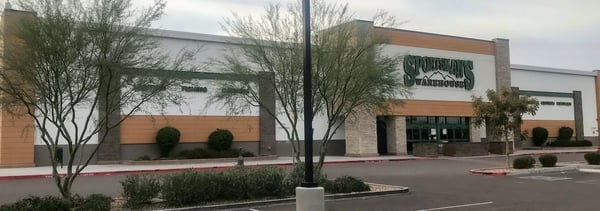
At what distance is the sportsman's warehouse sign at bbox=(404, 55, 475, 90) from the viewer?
43406 mm

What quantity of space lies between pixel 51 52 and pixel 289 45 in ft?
26.7

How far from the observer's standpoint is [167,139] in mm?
34469

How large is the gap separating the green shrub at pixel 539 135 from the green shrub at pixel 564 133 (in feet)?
8.82

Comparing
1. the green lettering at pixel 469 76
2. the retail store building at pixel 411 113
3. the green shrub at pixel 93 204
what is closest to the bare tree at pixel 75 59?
the green shrub at pixel 93 204

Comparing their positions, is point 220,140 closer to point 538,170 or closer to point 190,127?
point 190,127

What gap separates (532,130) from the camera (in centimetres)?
5350

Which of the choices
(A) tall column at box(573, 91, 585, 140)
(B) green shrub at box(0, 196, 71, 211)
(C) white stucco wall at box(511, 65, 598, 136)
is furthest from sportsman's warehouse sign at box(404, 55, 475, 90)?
(B) green shrub at box(0, 196, 71, 211)

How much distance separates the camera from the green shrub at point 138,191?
14.1 metres

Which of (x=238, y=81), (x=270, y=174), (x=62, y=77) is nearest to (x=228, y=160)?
(x=238, y=81)

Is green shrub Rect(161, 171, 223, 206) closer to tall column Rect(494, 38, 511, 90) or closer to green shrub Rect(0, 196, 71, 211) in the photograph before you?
green shrub Rect(0, 196, 71, 211)

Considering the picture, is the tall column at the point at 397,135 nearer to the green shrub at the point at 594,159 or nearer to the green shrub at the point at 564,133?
the green shrub at the point at 594,159

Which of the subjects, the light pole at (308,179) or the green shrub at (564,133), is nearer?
the light pole at (308,179)

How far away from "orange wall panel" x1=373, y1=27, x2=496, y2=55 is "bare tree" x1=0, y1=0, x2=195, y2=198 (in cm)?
2944

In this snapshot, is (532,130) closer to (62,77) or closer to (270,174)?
(270,174)
